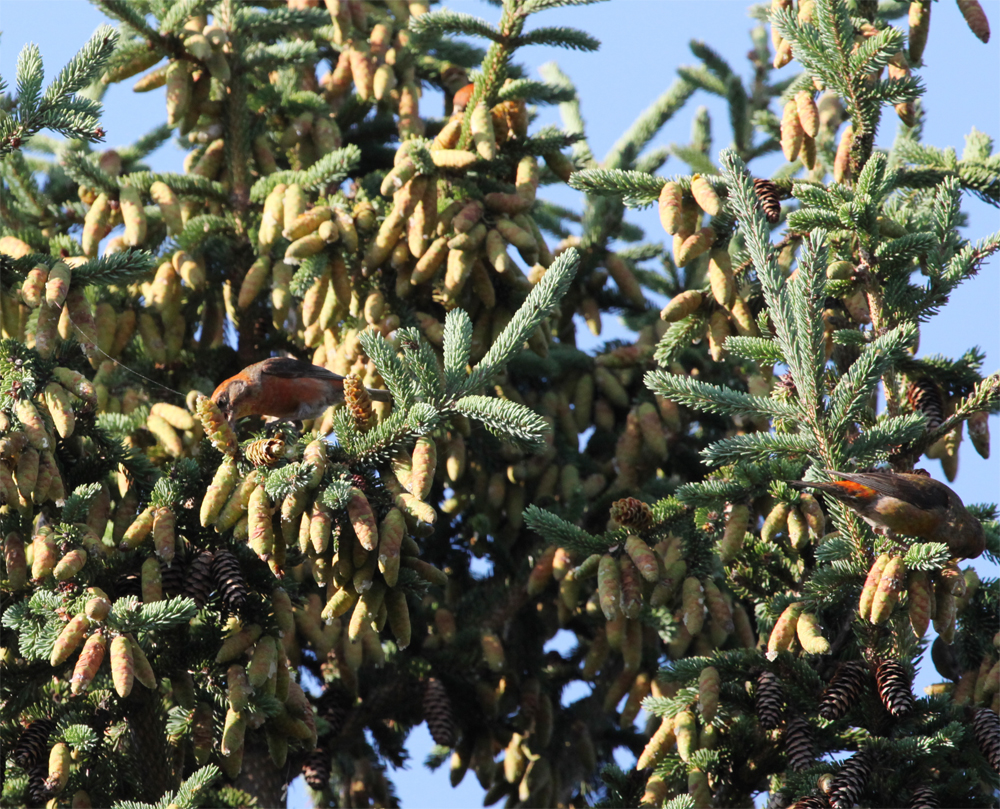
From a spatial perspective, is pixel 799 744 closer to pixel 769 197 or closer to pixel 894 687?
pixel 894 687

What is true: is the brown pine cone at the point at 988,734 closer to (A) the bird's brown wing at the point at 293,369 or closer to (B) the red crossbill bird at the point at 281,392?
(B) the red crossbill bird at the point at 281,392

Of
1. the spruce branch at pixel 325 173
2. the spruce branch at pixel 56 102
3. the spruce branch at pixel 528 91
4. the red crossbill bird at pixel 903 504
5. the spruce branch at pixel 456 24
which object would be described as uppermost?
the spruce branch at pixel 456 24

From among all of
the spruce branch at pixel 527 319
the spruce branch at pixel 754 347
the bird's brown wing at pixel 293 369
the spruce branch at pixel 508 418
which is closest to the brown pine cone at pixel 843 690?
the spruce branch at pixel 754 347

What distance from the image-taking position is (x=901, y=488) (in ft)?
10.3

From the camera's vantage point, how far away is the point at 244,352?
530 centimetres

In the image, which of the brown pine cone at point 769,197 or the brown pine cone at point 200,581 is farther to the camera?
the brown pine cone at point 769,197

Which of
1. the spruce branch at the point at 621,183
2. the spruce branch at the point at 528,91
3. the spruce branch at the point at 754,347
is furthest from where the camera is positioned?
the spruce branch at the point at 528,91

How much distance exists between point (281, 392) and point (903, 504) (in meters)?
2.34

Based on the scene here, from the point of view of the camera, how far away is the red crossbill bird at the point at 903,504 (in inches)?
122

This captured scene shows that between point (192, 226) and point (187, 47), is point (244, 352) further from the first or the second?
point (187, 47)

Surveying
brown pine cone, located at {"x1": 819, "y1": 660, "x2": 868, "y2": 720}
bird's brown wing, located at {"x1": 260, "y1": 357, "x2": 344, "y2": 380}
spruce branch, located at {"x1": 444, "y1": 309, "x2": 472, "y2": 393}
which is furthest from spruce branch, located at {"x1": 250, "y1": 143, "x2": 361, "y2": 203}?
brown pine cone, located at {"x1": 819, "y1": 660, "x2": 868, "y2": 720}

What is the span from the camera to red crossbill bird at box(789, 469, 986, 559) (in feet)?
10.2

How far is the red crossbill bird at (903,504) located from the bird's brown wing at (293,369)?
202 centimetres

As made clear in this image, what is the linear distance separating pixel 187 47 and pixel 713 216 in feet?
7.82
